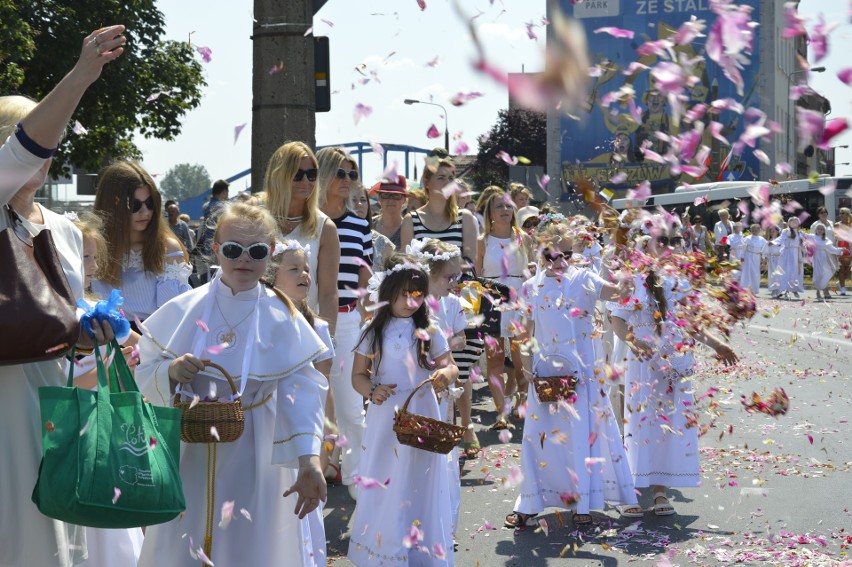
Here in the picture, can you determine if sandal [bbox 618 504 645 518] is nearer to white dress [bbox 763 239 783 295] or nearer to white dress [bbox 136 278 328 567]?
white dress [bbox 136 278 328 567]

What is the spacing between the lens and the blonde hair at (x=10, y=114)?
3.45 metres

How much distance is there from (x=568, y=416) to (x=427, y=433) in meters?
1.91

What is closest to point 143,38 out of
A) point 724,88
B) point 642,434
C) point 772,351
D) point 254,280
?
point 772,351

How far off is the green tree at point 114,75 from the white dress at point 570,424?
20.7m

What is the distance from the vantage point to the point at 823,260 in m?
31.8

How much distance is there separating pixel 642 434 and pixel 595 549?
151cm

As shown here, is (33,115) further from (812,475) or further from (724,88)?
(724,88)

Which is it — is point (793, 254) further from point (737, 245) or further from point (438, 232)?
point (438, 232)

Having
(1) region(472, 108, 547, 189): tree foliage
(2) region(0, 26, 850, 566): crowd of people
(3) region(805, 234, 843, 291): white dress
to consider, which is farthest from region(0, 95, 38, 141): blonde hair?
(1) region(472, 108, 547, 189): tree foliage

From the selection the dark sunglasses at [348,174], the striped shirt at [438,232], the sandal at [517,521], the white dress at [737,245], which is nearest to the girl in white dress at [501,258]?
the striped shirt at [438,232]

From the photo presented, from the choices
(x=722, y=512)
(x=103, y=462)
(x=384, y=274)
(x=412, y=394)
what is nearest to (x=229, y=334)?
(x=103, y=462)

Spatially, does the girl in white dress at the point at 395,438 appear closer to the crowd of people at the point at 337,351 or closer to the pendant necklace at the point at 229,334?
the crowd of people at the point at 337,351

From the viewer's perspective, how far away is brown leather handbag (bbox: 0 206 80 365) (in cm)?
316

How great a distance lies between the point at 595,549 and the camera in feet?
21.5
